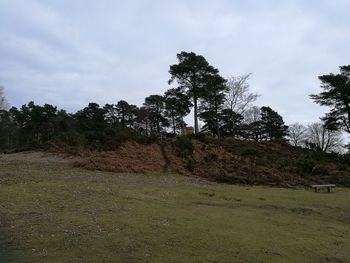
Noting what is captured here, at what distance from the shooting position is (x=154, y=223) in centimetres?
1037

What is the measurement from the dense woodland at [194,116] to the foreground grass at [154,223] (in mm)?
12651

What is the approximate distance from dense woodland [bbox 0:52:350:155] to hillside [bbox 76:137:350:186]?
2818mm

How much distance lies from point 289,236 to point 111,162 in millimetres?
12766

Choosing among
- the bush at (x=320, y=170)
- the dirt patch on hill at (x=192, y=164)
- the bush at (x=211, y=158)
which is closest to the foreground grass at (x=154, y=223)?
the dirt patch on hill at (x=192, y=164)

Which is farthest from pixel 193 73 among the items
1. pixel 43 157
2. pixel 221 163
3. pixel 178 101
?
pixel 43 157

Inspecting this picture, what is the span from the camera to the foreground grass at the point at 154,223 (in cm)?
808

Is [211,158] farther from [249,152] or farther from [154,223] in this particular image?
[154,223]

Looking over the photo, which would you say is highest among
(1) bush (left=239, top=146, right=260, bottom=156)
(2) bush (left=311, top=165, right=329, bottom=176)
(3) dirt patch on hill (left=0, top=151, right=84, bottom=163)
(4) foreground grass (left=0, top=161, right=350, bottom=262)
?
(1) bush (left=239, top=146, right=260, bottom=156)

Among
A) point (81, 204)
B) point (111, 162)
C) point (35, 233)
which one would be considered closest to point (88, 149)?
point (111, 162)

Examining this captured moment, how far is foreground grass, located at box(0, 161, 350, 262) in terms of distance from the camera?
808 centimetres

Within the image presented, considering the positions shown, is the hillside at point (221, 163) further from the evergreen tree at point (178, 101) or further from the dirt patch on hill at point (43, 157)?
the evergreen tree at point (178, 101)

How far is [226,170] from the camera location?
24188mm

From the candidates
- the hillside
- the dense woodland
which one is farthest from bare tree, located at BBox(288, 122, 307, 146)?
the hillside

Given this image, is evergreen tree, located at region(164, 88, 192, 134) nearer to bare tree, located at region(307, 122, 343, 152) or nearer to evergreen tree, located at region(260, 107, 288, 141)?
evergreen tree, located at region(260, 107, 288, 141)
